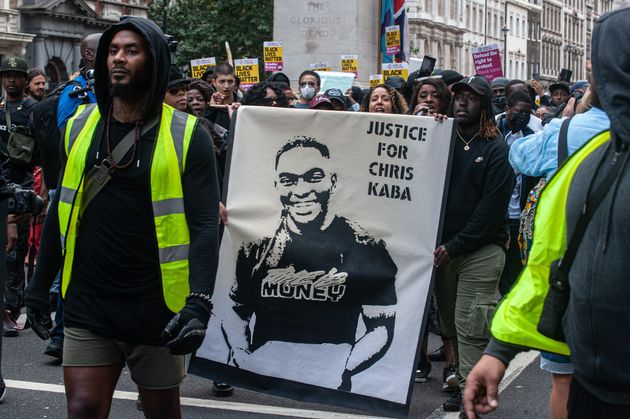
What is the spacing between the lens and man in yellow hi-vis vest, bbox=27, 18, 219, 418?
401 cm

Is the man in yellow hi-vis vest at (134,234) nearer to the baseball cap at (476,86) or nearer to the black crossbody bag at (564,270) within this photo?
the black crossbody bag at (564,270)

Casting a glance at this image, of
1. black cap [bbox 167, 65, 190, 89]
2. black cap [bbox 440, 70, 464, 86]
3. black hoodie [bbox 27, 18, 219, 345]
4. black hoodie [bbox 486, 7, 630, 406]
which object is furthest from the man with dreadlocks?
black cap [bbox 440, 70, 464, 86]

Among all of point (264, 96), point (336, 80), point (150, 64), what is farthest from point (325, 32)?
point (150, 64)

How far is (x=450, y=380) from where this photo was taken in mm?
6840

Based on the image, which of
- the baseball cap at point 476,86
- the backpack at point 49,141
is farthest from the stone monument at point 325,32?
the baseball cap at point 476,86

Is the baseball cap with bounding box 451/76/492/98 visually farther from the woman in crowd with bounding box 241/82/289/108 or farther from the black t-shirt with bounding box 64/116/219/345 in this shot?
the black t-shirt with bounding box 64/116/219/345

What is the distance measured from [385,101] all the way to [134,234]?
12.2 feet

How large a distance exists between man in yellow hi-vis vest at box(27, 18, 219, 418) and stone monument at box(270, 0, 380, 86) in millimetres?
16866

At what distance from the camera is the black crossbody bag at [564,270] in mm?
2828

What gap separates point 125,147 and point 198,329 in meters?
0.74

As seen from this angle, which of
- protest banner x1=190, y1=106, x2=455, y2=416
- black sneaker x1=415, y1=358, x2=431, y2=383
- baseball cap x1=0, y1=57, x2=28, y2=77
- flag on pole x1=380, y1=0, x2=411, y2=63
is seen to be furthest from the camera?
flag on pole x1=380, y1=0, x2=411, y2=63

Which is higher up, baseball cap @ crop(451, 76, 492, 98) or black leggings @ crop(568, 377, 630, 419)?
baseball cap @ crop(451, 76, 492, 98)

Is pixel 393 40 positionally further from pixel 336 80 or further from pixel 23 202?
pixel 23 202

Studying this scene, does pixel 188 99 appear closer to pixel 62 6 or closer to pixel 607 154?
pixel 607 154
